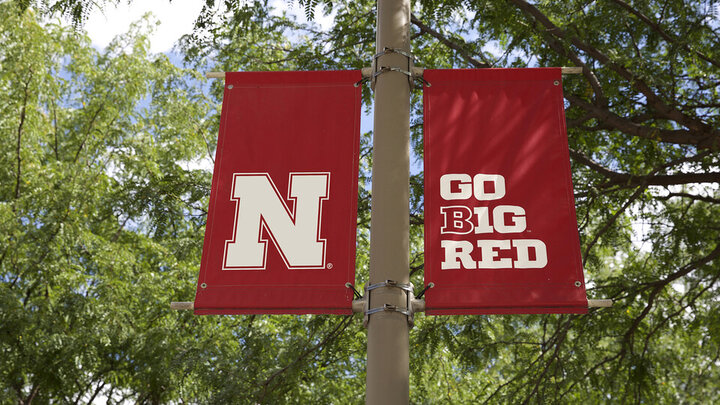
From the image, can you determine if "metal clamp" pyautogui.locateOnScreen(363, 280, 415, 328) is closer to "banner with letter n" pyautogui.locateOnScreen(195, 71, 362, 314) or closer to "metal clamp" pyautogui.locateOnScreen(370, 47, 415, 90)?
"banner with letter n" pyautogui.locateOnScreen(195, 71, 362, 314)

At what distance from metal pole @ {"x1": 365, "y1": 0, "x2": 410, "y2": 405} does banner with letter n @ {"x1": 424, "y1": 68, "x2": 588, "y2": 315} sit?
0.77ft

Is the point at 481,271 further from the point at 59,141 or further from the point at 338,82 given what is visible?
the point at 59,141

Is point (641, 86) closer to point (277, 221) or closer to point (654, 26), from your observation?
point (654, 26)

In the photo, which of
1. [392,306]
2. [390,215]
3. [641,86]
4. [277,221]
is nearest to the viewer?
[392,306]

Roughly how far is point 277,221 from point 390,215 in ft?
2.19

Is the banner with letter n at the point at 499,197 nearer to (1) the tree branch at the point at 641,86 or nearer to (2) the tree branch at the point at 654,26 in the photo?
(1) the tree branch at the point at 641,86

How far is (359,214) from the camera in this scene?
29.8 feet

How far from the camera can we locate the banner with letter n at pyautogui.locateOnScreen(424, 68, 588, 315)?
12.2 ft

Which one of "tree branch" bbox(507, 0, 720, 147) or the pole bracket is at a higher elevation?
"tree branch" bbox(507, 0, 720, 147)

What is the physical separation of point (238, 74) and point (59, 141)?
12711mm

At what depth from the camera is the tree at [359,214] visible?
312 inches

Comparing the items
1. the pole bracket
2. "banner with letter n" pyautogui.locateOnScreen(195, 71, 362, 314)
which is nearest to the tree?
"banner with letter n" pyautogui.locateOnScreen(195, 71, 362, 314)

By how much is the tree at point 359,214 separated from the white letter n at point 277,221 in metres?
2.55

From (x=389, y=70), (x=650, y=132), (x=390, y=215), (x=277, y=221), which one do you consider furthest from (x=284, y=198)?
(x=650, y=132)
